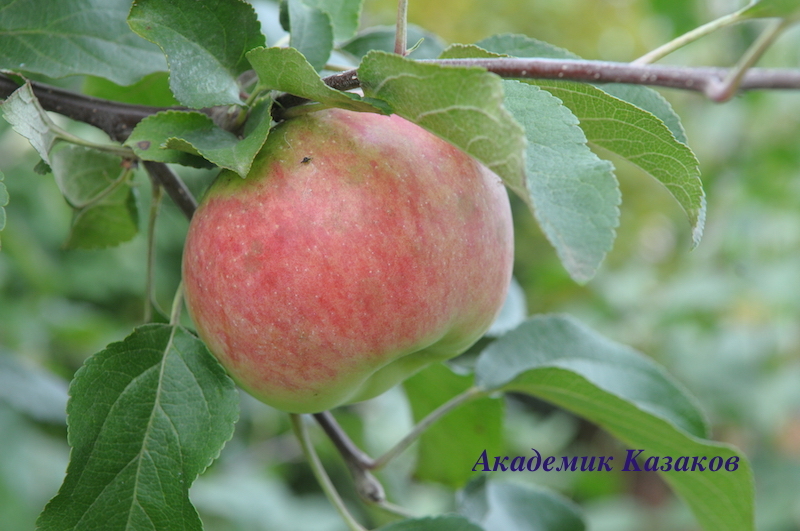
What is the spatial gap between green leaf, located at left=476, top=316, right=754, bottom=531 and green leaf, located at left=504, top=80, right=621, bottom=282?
266mm

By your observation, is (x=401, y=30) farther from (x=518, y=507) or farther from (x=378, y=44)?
(x=518, y=507)

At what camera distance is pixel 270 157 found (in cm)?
45

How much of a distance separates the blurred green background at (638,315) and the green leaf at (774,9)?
812mm

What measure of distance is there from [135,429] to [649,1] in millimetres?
1584

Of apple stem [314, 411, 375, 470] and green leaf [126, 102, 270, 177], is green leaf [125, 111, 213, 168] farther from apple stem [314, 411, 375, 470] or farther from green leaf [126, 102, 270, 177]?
apple stem [314, 411, 375, 470]

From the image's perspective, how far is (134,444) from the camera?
478 millimetres

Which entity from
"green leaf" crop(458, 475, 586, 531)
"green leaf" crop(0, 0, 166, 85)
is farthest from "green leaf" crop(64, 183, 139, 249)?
"green leaf" crop(458, 475, 586, 531)

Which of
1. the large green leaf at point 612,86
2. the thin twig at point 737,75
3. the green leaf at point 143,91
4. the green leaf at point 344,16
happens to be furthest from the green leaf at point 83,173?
the thin twig at point 737,75

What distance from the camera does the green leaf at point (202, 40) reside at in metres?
0.44

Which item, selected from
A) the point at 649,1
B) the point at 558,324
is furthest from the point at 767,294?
the point at 558,324

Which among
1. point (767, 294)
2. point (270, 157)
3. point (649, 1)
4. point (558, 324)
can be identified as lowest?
point (767, 294)

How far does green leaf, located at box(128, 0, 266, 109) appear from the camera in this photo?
0.44 m

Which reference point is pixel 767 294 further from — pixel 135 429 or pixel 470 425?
pixel 135 429

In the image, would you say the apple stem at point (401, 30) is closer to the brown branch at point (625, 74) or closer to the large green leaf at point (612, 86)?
the brown branch at point (625, 74)
